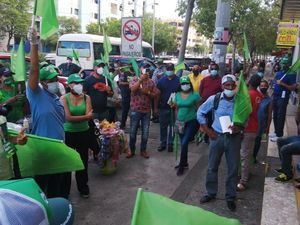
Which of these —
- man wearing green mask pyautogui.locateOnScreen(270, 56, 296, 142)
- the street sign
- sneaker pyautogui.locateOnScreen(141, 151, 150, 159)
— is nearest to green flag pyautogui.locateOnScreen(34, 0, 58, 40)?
sneaker pyautogui.locateOnScreen(141, 151, 150, 159)

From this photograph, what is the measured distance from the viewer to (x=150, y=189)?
5.52 metres

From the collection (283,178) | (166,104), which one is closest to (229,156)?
(283,178)

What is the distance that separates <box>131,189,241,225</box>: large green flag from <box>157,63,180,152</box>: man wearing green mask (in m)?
6.14

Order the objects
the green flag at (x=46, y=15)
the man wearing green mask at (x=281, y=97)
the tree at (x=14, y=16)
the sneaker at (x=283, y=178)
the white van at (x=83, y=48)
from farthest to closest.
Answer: the tree at (x=14, y=16) → the white van at (x=83, y=48) → the man wearing green mask at (x=281, y=97) → the sneaker at (x=283, y=178) → the green flag at (x=46, y=15)

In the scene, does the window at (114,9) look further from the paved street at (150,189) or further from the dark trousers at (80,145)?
the dark trousers at (80,145)

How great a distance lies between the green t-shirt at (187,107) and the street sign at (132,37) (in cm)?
284

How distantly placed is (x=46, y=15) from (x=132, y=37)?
4982 millimetres

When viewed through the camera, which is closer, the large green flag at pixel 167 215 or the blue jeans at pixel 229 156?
the large green flag at pixel 167 215

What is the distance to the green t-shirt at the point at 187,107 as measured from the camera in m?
6.08

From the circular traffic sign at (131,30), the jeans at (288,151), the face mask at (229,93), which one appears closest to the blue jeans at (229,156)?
the face mask at (229,93)

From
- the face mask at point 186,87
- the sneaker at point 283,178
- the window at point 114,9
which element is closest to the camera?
the sneaker at point 283,178

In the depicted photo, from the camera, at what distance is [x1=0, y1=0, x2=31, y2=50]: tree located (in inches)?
1277

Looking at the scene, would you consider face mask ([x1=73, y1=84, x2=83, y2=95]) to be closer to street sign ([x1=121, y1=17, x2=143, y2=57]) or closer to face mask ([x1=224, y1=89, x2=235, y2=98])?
face mask ([x1=224, y1=89, x2=235, y2=98])

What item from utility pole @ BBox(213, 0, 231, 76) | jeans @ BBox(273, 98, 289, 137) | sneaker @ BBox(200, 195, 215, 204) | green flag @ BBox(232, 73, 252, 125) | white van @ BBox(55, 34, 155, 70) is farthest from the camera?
white van @ BBox(55, 34, 155, 70)
